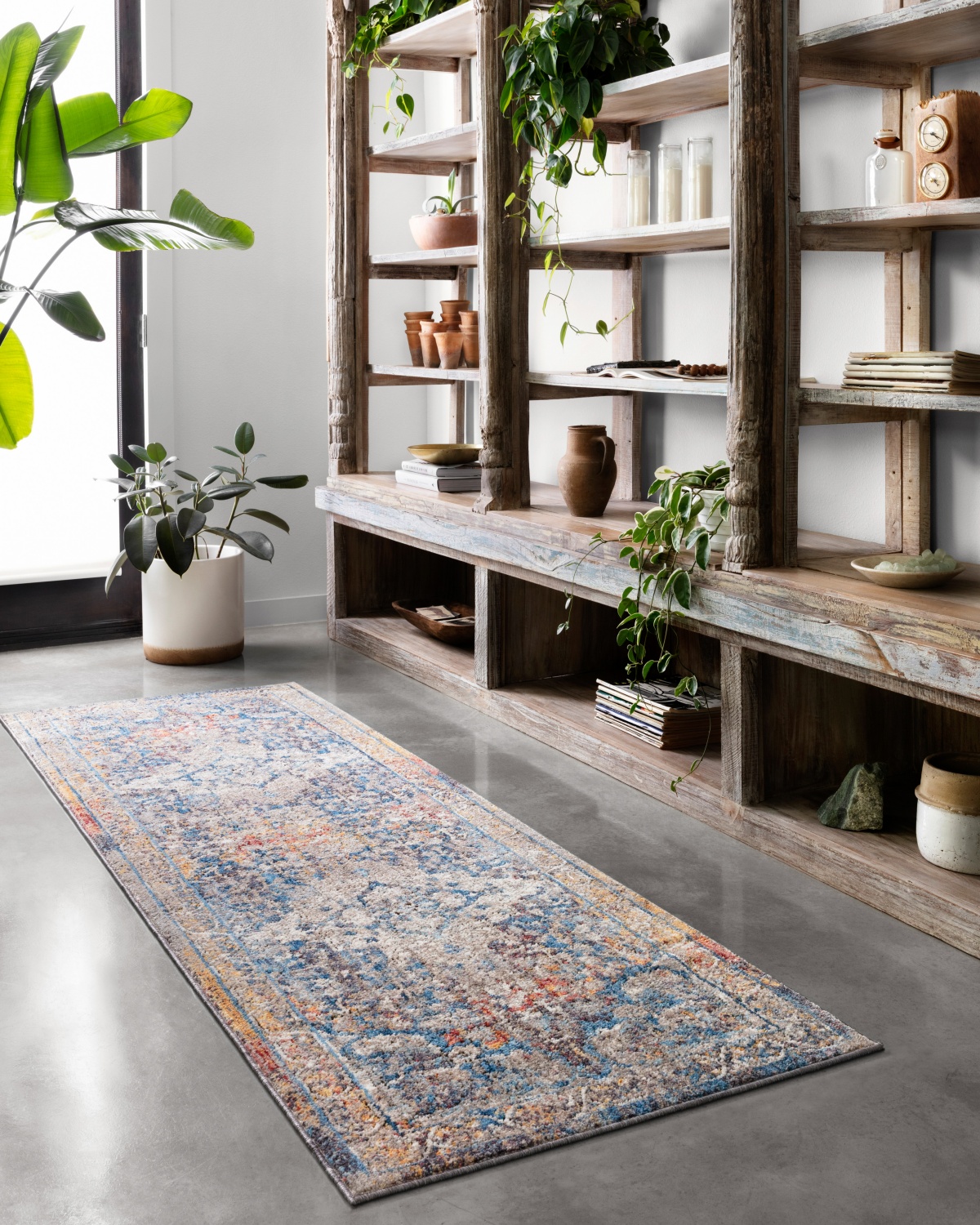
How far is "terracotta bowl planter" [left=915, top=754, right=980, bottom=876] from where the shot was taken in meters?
2.69

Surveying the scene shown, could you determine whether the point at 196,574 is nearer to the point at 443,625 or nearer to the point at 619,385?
the point at 443,625

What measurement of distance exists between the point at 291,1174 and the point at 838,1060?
0.89m

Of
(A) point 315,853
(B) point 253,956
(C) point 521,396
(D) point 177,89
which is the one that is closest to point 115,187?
(D) point 177,89

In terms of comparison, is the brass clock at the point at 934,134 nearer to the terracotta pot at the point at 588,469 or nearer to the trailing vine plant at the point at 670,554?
the trailing vine plant at the point at 670,554

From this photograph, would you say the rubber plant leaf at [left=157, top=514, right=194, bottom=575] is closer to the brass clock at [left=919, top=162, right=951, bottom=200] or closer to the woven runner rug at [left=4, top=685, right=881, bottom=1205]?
the woven runner rug at [left=4, top=685, right=881, bottom=1205]

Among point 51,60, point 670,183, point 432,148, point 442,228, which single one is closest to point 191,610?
point 442,228

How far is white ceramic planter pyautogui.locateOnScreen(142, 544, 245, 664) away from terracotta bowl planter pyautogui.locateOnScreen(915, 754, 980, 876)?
283 cm

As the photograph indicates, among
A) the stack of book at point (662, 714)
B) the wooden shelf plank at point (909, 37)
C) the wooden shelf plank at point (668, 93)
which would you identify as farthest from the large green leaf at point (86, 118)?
the stack of book at point (662, 714)

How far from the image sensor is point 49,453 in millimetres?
5184

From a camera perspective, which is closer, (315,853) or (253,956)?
(253,956)

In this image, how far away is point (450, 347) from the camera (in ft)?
15.3

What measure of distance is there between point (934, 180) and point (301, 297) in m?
3.26

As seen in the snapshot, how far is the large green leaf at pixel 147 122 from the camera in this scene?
12.0 feet

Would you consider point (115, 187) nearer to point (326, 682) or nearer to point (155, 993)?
point (326, 682)
